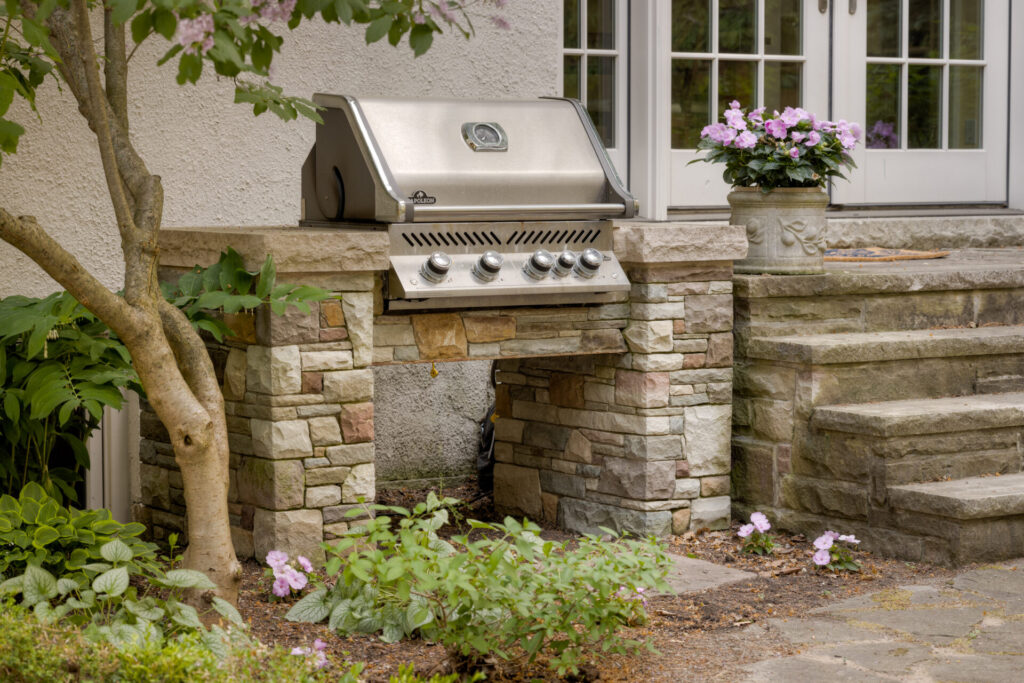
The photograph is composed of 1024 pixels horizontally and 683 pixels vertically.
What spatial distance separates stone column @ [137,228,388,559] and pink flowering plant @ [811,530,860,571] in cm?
143

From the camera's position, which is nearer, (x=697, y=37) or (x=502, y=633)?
(x=502, y=633)

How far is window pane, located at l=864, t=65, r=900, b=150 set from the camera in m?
6.85

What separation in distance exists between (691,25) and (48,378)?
12.4 feet

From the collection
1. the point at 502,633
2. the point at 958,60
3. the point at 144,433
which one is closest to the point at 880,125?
the point at 958,60

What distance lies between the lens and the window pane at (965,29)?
278 inches

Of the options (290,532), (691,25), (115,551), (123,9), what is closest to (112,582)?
(115,551)

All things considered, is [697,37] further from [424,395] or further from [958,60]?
[424,395]

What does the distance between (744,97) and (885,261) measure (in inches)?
44.1

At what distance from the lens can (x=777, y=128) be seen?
189 inches

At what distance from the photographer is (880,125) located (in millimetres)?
6891

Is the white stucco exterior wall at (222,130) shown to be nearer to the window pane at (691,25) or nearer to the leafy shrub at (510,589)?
the window pane at (691,25)

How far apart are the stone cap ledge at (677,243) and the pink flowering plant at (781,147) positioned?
30cm

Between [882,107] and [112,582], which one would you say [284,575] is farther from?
[882,107]

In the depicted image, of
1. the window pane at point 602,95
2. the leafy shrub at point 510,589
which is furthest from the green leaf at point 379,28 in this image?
the window pane at point 602,95
